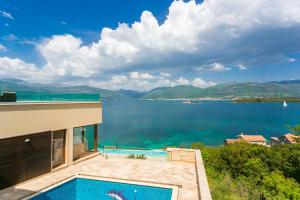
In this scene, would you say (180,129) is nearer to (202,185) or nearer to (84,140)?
(84,140)

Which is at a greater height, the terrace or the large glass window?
the large glass window

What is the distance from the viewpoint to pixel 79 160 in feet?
43.6

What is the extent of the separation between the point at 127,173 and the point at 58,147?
12.6ft

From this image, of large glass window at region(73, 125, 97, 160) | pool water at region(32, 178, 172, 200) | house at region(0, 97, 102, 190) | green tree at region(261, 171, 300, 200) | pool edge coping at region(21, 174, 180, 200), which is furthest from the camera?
green tree at region(261, 171, 300, 200)

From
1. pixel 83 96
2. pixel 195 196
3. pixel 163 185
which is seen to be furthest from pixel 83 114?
pixel 195 196

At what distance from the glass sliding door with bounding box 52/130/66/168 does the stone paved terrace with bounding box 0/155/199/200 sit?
61 cm

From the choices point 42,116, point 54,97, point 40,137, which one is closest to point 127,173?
point 40,137

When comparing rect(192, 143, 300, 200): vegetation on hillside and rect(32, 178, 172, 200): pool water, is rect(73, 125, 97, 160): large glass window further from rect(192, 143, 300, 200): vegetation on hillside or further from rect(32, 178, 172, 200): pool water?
rect(192, 143, 300, 200): vegetation on hillside

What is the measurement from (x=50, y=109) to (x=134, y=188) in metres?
5.26

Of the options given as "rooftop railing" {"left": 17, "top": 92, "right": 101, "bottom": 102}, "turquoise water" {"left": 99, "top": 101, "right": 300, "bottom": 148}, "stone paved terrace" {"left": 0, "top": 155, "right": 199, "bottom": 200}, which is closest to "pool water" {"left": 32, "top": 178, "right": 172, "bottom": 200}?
"stone paved terrace" {"left": 0, "top": 155, "right": 199, "bottom": 200}

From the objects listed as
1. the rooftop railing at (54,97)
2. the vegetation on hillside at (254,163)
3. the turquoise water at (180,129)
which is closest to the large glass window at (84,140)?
the rooftop railing at (54,97)

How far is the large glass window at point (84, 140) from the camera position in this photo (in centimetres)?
1378

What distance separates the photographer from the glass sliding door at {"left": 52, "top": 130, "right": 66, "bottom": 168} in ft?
39.0

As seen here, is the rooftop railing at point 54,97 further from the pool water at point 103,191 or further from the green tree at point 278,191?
the green tree at point 278,191
